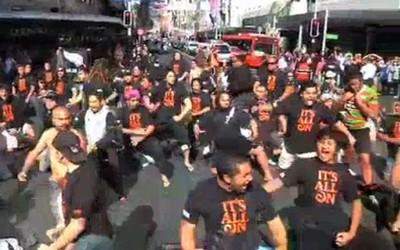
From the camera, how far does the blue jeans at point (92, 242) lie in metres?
5.80

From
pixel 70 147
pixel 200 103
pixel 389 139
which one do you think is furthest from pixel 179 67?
pixel 70 147

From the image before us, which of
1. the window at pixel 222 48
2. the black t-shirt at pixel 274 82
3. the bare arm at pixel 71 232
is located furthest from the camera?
the window at pixel 222 48

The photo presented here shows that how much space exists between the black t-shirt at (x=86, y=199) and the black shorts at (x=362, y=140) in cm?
532

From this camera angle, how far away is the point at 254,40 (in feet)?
141

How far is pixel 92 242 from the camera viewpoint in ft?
19.3

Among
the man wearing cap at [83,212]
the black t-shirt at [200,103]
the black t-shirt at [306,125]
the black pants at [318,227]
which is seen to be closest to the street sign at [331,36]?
the black t-shirt at [200,103]

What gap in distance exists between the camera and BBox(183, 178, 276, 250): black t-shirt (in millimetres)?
4801

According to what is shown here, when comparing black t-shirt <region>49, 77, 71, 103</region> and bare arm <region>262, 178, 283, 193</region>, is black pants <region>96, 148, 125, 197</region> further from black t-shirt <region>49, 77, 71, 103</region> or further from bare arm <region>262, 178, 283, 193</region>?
black t-shirt <region>49, 77, 71, 103</region>

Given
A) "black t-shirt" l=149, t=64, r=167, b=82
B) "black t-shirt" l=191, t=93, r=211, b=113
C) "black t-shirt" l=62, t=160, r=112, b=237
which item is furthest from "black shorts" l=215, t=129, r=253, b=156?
"black t-shirt" l=149, t=64, r=167, b=82

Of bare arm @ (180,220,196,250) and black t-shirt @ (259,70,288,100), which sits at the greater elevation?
bare arm @ (180,220,196,250)

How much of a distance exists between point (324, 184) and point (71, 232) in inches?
79.2

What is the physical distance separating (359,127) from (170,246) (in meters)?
3.85

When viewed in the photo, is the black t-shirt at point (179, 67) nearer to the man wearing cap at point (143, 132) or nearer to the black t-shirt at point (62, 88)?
the black t-shirt at point (62, 88)

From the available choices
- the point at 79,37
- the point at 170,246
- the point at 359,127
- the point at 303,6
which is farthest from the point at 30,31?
the point at 303,6
